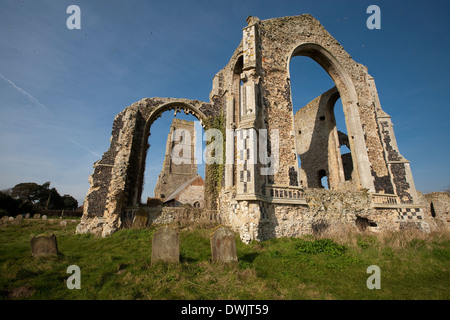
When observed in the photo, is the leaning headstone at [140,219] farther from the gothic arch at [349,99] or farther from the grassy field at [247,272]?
the gothic arch at [349,99]

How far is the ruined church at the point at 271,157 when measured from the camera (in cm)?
827

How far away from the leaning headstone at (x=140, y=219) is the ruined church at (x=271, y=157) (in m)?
0.28

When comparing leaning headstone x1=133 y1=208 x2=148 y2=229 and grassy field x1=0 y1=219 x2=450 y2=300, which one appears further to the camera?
leaning headstone x1=133 y1=208 x2=148 y2=229

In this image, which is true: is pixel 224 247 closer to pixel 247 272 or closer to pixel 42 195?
pixel 247 272

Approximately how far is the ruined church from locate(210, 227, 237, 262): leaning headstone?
2.12m

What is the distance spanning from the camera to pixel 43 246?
559 cm

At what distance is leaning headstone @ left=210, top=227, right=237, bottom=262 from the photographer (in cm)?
512

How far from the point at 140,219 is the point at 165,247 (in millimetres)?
5762

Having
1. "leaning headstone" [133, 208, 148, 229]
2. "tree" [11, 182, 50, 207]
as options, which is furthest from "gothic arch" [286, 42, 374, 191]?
"tree" [11, 182, 50, 207]

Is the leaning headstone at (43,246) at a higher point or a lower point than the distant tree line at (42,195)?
lower

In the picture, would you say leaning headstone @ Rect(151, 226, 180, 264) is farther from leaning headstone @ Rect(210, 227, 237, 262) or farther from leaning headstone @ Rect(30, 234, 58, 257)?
leaning headstone @ Rect(30, 234, 58, 257)

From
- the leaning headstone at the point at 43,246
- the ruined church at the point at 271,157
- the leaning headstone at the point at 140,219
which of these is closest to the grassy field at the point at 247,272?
the leaning headstone at the point at 43,246

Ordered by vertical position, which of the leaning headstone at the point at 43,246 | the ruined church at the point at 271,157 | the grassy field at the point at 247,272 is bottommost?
the grassy field at the point at 247,272
